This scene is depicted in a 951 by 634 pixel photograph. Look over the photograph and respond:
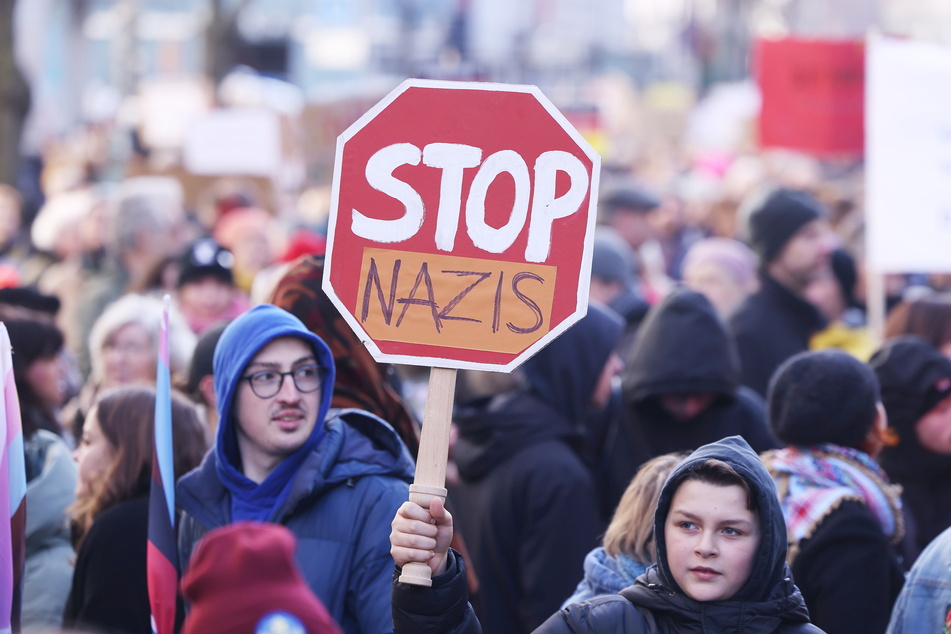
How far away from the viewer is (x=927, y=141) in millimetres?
6023

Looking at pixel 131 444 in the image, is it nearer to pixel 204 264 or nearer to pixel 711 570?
pixel 711 570

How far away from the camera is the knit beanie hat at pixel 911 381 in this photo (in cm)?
424

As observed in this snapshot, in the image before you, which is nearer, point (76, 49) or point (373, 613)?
point (373, 613)

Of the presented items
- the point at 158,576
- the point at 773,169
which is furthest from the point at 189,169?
the point at 158,576

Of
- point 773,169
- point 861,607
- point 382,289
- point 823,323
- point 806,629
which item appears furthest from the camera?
point 773,169

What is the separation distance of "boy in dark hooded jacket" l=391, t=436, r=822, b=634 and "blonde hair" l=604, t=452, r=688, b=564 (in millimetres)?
354

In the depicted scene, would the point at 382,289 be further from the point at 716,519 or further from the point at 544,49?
the point at 544,49

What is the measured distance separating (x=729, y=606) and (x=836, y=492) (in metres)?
0.93

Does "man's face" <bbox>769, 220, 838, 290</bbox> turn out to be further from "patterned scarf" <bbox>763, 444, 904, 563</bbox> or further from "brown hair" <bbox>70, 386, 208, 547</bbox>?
"brown hair" <bbox>70, 386, 208, 547</bbox>

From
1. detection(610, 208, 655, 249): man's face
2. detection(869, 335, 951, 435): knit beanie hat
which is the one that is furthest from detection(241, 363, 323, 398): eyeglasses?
detection(610, 208, 655, 249): man's face

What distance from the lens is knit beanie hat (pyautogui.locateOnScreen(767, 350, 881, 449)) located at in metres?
3.58

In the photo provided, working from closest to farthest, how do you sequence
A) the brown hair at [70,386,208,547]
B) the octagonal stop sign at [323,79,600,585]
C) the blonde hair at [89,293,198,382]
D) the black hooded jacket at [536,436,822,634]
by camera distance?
1. the black hooded jacket at [536,436,822,634]
2. the octagonal stop sign at [323,79,600,585]
3. the brown hair at [70,386,208,547]
4. the blonde hair at [89,293,198,382]

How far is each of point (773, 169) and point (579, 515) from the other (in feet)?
36.5

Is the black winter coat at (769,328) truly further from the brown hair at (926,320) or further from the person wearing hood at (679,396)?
the person wearing hood at (679,396)
